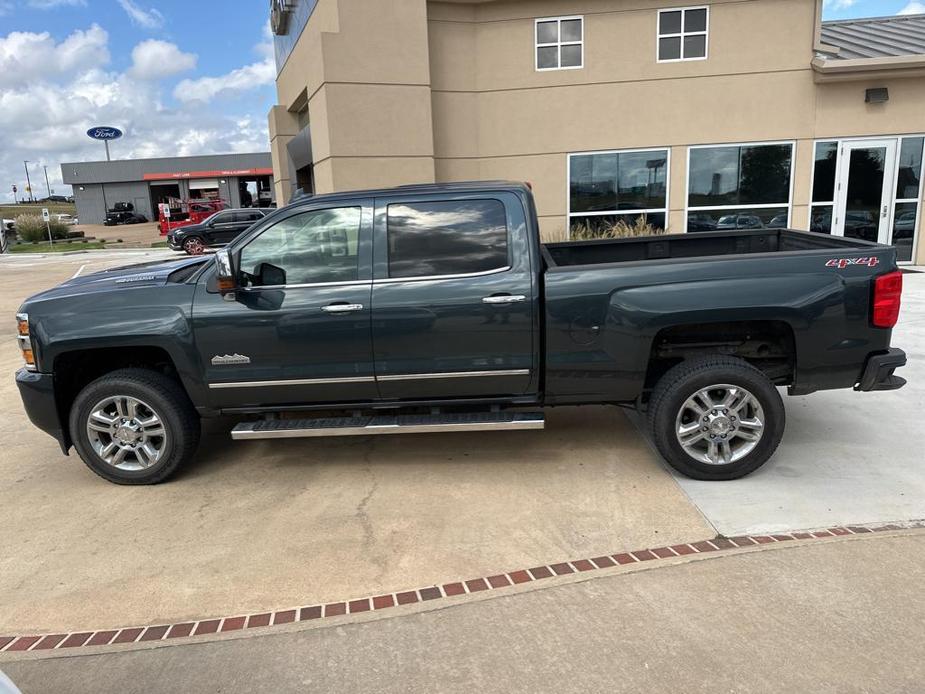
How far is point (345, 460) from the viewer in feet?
17.4

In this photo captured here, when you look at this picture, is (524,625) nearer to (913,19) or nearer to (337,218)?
(337,218)

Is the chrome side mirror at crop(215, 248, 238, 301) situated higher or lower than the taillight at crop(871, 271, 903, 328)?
higher

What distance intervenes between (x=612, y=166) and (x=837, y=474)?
10806 mm

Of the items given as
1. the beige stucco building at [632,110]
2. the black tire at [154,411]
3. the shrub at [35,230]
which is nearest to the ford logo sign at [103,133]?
the shrub at [35,230]

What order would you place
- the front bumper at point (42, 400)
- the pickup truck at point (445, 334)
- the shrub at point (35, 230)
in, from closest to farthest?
the pickup truck at point (445, 334) < the front bumper at point (42, 400) < the shrub at point (35, 230)

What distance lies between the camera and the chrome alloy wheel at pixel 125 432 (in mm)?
4785

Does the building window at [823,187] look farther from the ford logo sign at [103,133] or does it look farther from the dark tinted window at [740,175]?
the ford logo sign at [103,133]

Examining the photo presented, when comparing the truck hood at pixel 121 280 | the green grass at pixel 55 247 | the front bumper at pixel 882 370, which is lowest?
the front bumper at pixel 882 370

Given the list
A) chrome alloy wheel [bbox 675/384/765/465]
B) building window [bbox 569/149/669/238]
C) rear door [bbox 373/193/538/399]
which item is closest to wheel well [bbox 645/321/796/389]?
chrome alloy wheel [bbox 675/384/765/465]

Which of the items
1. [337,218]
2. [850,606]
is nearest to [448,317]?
[337,218]

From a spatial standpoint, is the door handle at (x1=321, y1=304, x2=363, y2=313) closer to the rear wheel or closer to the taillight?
the taillight

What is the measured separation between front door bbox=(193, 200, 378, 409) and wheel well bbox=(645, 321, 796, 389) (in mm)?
2037

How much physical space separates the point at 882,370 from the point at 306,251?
12.8 ft

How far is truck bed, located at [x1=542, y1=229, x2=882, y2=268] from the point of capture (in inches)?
239
